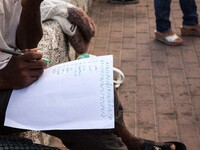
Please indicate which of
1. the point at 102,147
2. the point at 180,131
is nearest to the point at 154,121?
the point at 180,131

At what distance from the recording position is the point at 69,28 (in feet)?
9.32

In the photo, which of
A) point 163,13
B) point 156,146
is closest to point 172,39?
point 163,13

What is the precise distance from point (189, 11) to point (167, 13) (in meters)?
0.28

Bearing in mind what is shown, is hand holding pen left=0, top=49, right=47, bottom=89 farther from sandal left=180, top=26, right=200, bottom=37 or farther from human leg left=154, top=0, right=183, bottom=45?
sandal left=180, top=26, right=200, bottom=37

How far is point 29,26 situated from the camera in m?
1.88

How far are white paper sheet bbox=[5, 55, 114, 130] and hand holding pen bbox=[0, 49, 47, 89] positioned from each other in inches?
1.2

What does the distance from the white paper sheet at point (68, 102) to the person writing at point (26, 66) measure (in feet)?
0.15

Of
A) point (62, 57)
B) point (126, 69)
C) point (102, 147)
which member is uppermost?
point (102, 147)

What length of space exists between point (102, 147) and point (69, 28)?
1.34 m

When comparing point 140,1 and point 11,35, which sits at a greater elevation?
point 11,35

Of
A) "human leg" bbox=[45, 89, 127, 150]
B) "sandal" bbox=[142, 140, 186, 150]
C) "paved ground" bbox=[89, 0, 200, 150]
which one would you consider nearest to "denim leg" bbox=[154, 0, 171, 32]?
"paved ground" bbox=[89, 0, 200, 150]

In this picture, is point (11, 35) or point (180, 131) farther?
point (180, 131)

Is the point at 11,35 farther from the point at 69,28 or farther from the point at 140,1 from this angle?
the point at 140,1

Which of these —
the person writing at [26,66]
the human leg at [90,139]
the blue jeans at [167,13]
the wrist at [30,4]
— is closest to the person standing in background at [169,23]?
the blue jeans at [167,13]
